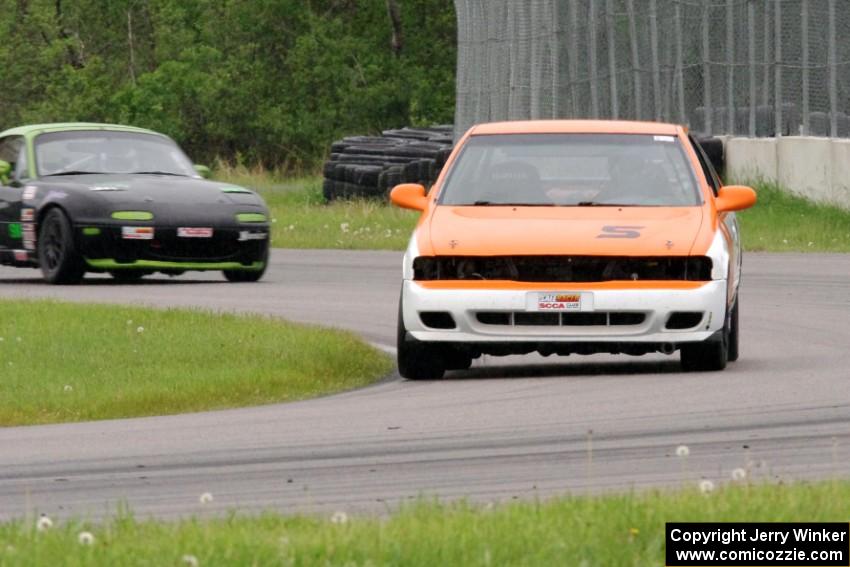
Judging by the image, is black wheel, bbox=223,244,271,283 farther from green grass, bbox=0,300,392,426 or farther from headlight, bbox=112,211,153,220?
green grass, bbox=0,300,392,426

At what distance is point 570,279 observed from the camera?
12.3 m

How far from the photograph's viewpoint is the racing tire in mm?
12484

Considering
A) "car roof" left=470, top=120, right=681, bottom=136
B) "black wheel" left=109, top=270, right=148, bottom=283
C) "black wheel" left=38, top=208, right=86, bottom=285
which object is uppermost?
"car roof" left=470, top=120, right=681, bottom=136

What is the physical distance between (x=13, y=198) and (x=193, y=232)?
207 cm

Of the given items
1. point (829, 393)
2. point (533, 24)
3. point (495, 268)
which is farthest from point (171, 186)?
point (533, 24)

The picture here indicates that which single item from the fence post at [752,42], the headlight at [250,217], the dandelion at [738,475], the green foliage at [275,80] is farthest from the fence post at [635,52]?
the dandelion at [738,475]

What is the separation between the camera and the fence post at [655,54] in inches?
1356

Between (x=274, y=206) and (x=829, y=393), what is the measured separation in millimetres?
27308

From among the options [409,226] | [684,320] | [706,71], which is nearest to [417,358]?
[684,320]

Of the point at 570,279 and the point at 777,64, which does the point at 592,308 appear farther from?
the point at 777,64

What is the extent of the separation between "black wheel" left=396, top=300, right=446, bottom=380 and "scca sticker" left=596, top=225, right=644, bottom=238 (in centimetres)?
115

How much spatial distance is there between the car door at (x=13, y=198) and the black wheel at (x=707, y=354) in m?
9.63

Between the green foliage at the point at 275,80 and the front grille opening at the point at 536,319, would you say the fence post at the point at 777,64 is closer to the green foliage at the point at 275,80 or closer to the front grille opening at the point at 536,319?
the front grille opening at the point at 536,319

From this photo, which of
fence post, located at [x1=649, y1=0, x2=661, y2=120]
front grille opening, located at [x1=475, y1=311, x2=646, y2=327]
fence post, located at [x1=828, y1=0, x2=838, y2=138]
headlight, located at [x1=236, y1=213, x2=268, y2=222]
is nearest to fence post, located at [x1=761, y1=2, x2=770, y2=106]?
fence post, located at [x1=828, y1=0, x2=838, y2=138]
